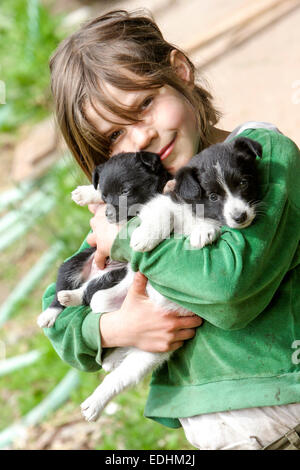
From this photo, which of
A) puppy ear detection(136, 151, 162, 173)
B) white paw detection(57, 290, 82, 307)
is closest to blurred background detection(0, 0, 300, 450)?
puppy ear detection(136, 151, 162, 173)

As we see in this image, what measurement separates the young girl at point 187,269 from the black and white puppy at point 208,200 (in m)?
0.05

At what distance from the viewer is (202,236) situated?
81.7 inches

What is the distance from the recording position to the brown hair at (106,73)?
103 inches

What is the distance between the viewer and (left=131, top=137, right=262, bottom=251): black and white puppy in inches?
83.5

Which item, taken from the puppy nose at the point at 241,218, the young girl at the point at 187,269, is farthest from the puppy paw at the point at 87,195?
the puppy nose at the point at 241,218

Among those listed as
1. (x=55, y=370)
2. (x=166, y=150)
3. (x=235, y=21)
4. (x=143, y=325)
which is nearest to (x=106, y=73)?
(x=166, y=150)

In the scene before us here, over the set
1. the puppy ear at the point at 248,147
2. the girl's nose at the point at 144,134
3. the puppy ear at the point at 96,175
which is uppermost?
the girl's nose at the point at 144,134

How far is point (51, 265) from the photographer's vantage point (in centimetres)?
648

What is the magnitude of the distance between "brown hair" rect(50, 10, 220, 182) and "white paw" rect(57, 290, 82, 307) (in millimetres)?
632

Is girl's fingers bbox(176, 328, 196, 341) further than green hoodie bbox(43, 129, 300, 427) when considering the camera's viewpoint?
Yes

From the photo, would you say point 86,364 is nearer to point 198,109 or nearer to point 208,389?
point 208,389

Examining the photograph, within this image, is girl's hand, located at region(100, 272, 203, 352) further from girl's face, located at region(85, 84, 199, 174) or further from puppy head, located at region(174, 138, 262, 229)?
girl's face, located at region(85, 84, 199, 174)

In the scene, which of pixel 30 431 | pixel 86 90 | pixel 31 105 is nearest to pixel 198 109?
pixel 86 90

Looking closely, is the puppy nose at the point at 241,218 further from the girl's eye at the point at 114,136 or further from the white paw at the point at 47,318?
the white paw at the point at 47,318
